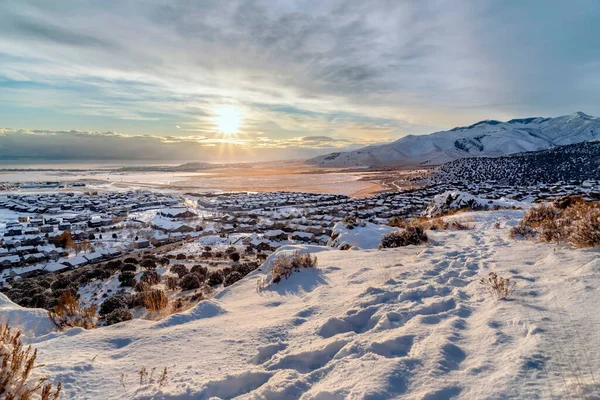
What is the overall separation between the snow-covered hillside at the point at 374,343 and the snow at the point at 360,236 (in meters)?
3.82

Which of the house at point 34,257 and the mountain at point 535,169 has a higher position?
the mountain at point 535,169

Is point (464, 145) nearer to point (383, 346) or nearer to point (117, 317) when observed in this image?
point (117, 317)

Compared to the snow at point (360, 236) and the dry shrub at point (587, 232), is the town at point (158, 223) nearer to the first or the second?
the snow at point (360, 236)

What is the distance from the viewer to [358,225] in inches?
403

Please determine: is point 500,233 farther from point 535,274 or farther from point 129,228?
point 129,228

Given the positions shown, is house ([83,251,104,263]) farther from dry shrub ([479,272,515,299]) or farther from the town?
dry shrub ([479,272,515,299])

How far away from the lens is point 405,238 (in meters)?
7.64

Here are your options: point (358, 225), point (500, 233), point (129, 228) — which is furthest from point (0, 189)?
point (500, 233)

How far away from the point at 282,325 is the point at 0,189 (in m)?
90.1

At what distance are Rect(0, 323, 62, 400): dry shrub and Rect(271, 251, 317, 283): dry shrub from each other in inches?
140

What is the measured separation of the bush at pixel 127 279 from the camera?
11297 millimetres

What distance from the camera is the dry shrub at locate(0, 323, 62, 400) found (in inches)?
82.6

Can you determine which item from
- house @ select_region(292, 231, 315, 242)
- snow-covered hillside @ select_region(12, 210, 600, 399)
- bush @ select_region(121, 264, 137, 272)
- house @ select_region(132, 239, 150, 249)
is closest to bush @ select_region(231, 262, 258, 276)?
snow-covered hillside @ select_region(12, 210, 600, 399)

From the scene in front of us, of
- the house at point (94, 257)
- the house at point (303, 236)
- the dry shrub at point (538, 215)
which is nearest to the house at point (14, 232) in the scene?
the house at point (94, 257)
